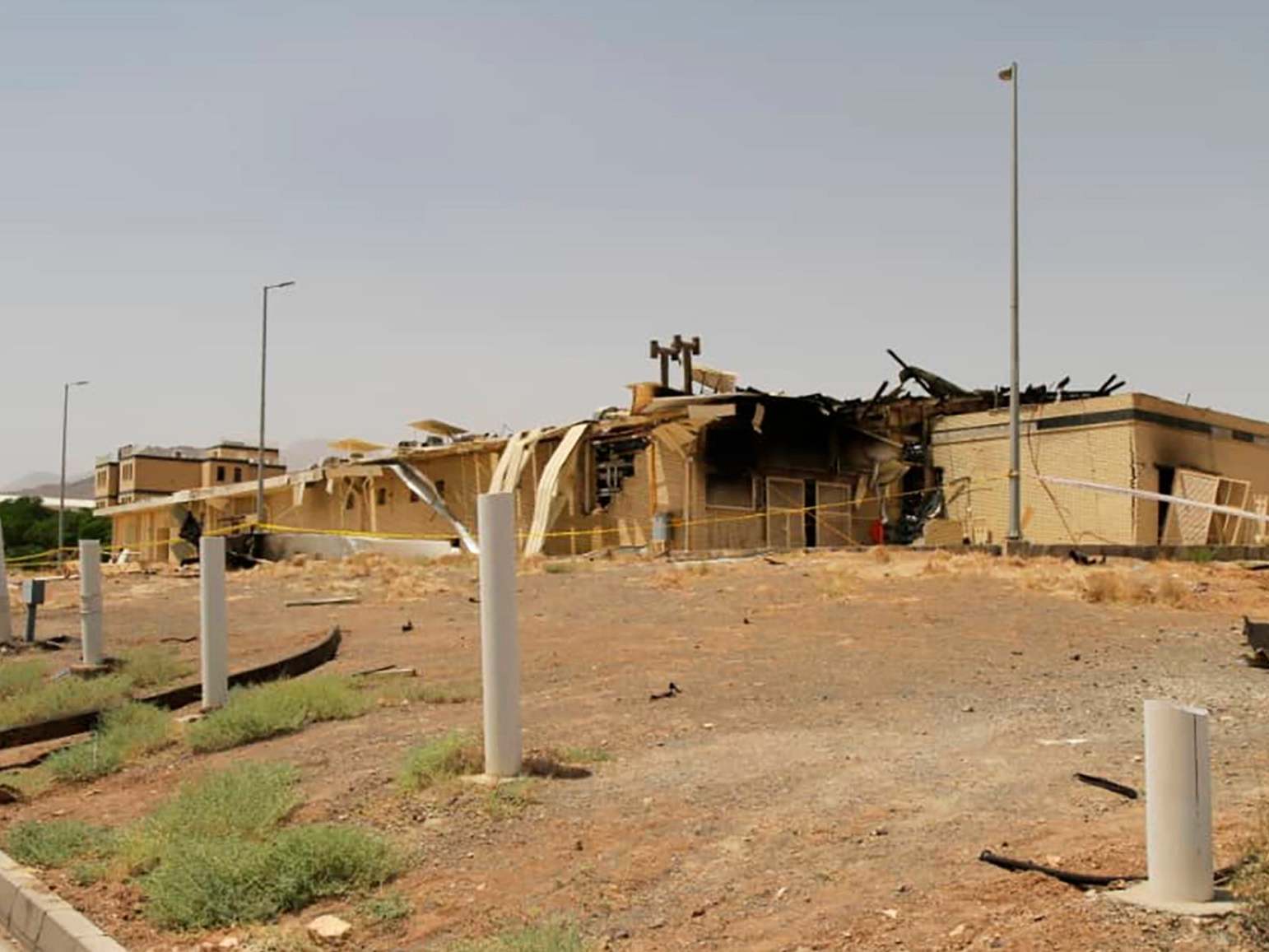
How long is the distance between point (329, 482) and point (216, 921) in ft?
121

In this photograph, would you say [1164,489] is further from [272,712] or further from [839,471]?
[272,712]

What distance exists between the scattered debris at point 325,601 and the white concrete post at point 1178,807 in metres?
18.9

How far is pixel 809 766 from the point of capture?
764 centimetres

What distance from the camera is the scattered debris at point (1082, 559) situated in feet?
63.3

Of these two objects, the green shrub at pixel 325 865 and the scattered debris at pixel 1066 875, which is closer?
the scattered debris at pixel 1066 875

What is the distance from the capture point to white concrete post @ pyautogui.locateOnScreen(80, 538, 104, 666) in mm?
14719

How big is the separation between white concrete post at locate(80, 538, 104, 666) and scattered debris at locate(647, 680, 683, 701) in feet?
26.2

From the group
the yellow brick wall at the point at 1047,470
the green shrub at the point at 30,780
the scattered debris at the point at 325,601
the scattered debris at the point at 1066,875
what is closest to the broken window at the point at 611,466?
the yellow brick wall at the point at 1047,470

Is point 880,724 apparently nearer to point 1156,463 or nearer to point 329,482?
point 1156,463

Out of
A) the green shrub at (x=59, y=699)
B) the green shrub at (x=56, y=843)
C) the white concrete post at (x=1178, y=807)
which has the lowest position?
the green shrub at (x=56, y=843)

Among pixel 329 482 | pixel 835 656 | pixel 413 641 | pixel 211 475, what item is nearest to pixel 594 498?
pixel 329 482

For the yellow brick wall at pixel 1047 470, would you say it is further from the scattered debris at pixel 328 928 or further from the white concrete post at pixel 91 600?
the scattered debris at pixel 328 928

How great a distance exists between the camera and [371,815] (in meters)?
7.47

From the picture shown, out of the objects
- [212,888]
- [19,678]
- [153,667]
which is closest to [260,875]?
[212,888]
